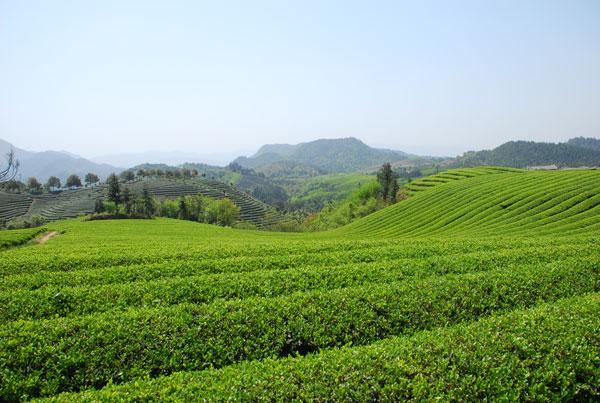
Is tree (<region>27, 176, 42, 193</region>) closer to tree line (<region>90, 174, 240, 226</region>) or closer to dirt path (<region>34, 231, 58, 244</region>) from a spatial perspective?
tree line (<region>90, 174, 240, 226</region>)

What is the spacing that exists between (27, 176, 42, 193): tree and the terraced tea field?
205m

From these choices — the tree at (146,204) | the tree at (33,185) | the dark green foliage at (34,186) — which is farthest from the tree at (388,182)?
the dark green foliage at (34,186)

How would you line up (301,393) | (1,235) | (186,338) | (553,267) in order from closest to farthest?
(301,393) → (186,338) → (553,267) → (1,235)

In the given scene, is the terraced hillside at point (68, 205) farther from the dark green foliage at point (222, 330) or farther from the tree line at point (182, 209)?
the dark green foliage at point (222, 330)

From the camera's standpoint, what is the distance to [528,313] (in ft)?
33.8

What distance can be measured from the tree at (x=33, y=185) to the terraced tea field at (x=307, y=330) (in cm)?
20486

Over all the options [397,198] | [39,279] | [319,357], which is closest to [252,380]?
[319,357]

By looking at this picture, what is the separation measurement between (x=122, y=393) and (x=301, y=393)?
3945mm

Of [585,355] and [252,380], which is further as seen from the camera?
[585,355]

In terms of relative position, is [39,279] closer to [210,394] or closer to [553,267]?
[210,394]

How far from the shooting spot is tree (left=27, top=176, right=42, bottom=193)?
585 feet

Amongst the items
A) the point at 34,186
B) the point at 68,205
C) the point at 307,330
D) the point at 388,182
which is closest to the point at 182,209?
the point at 388,182

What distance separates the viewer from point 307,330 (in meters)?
10.0

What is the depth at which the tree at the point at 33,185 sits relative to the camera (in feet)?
585
